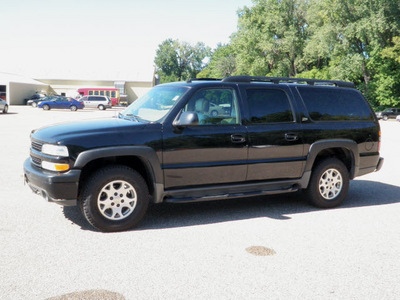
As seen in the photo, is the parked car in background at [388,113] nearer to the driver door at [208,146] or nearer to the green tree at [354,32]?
the green tree at [354,32]

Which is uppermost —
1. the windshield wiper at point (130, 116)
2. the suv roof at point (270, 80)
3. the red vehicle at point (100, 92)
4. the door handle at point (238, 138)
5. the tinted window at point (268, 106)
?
the suv roof at point (270, 80)

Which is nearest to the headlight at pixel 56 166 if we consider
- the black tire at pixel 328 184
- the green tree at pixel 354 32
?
the black tire at pixel 328 184

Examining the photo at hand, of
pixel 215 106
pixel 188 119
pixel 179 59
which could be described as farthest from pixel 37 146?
pixel 179 59

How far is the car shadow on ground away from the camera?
5559 millimetres

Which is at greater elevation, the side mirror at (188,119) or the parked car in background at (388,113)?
the side mirror at (188,119)

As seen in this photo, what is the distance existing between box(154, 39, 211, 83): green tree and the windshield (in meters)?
107

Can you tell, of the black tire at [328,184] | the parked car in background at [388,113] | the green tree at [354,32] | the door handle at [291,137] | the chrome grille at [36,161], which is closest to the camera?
the chrome grille at [36,161]

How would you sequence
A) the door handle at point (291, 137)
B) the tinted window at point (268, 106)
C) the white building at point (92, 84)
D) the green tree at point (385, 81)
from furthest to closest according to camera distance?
the white building at point (92, 84)
the green tree at point (385, 81)
the door handle at point (291, 137)
the tinted window at point (268, 106)

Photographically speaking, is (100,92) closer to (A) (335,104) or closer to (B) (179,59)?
(A) (335,104)

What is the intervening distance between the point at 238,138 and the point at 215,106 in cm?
53

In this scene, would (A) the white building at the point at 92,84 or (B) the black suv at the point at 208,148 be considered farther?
(A) the white building at the point at 92,84

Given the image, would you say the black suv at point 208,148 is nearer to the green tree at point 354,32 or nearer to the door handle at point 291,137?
the door handle at point 291,137

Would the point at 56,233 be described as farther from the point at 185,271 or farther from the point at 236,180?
the point at 236,180

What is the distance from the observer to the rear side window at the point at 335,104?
635 centimetres
